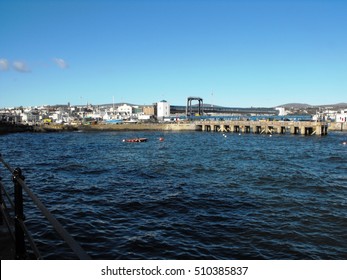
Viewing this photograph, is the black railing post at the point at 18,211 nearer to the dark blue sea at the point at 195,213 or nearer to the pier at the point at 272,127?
the dark blue sea at the point at 195,213

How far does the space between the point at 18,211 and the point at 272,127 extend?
103 metres

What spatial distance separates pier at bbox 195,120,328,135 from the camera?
84750mm

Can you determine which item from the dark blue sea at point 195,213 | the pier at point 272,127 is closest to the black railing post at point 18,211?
the dark blue sea at point 195,213

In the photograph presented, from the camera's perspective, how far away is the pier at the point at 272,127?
8475cm

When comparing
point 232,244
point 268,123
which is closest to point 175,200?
point 232,244

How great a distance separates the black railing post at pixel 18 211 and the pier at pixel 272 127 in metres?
88.9

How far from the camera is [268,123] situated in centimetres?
9662

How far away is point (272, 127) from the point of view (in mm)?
100812

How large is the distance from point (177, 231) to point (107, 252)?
3.34 metres

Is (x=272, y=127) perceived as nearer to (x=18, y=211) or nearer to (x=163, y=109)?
(x=163, y=109)

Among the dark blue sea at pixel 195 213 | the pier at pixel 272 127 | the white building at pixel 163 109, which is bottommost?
the dark blue sea at pixel 195 213

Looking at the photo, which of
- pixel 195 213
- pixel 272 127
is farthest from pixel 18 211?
pixel 272 127

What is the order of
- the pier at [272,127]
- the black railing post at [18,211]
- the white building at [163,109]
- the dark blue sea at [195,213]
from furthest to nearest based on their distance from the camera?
the white building at [163,109] < the pier at [272,127] < the dark blue sea at [195,213] < the black railing post at [18,211]

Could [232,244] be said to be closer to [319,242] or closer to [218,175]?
[319,242]
